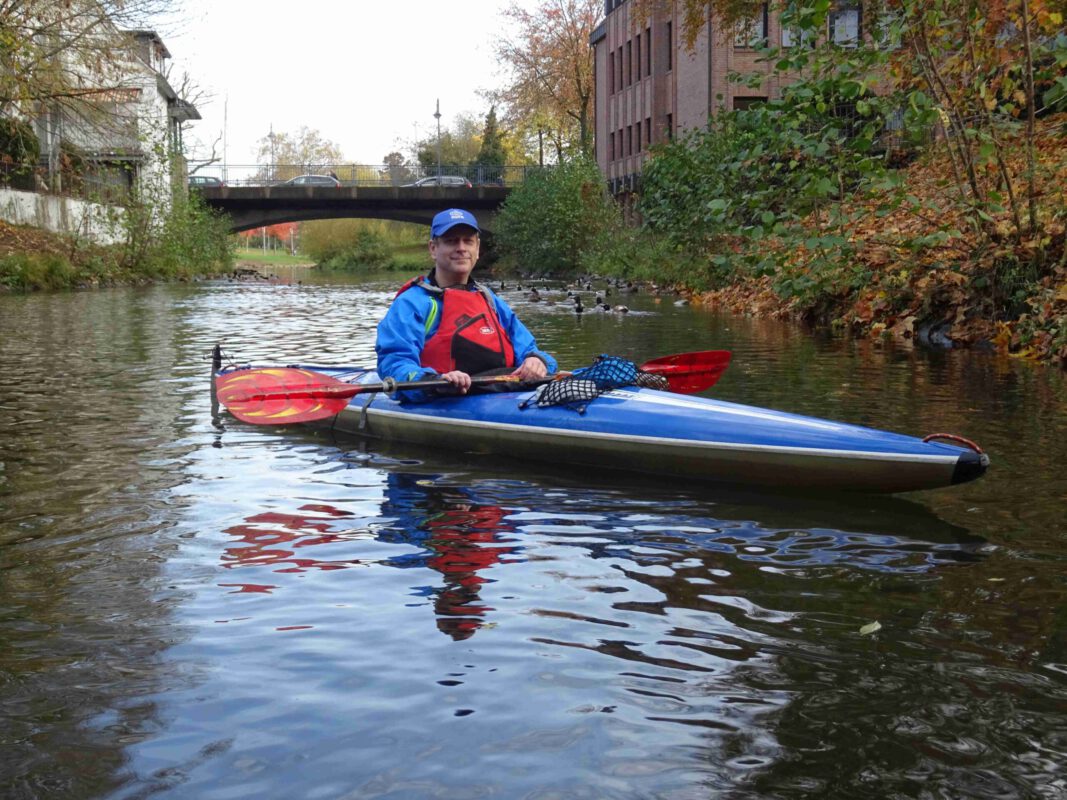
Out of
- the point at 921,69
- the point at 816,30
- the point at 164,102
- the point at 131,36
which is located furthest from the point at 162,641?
the point at 164,102

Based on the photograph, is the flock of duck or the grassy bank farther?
the grassy bank

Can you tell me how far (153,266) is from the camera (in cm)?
3653

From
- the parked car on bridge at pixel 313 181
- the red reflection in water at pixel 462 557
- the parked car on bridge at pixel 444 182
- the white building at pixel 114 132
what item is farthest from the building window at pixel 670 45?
the red reflection in water at pixel 462 557

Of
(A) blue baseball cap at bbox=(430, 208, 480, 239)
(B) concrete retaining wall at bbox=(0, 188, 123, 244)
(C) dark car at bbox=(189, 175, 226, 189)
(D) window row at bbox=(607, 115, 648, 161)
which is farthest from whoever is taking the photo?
(C) dark car at bbox=(189, 175, 226, 189)

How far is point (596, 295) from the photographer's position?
25.5 meters

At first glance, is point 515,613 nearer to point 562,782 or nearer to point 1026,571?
point 562,782

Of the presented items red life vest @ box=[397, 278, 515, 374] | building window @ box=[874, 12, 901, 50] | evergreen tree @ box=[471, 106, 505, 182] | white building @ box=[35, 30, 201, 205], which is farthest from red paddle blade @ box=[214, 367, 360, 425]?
evergreen tree @ box=[471, 106, 505, 182]

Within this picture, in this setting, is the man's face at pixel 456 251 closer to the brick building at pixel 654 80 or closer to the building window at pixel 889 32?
the building window at pixel 889 32

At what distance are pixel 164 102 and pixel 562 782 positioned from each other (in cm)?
6280

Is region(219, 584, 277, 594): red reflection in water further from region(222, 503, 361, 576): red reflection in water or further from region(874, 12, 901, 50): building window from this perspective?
region(874, 12, 901, 50): building window

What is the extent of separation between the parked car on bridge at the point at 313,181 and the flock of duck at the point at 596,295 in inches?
1005

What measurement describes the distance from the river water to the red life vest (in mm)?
602

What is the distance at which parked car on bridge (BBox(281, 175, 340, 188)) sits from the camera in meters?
58.1

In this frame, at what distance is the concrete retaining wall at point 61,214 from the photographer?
32.1 meters
